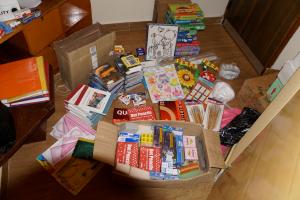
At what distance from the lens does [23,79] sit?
146cm

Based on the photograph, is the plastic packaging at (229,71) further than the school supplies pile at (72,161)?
Yes

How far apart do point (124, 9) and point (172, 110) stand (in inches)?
46.5

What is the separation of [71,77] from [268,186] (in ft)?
4.91

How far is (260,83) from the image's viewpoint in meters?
1.89

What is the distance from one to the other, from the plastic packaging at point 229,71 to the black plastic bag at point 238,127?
505 millimetres

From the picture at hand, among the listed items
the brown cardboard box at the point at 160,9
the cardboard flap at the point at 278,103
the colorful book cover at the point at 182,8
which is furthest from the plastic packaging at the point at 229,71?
the cardboard flap at the point at 278,103

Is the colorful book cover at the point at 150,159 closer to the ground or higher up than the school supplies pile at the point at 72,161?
higher up

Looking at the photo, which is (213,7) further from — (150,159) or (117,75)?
(150,159)

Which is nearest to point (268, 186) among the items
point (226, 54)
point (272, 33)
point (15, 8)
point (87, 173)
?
point (87, 173)

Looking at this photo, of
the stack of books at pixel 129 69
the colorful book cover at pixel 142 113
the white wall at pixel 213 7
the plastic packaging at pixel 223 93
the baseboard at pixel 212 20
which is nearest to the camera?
the colorful book cover at pixel 142 113

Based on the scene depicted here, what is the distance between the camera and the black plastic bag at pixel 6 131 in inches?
48.7

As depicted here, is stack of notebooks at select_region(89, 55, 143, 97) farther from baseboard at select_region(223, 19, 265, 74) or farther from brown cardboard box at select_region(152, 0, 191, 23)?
baseboard at select_region(223, 19, 265, 74)

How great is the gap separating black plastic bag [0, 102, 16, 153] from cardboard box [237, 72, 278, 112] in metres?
1.57

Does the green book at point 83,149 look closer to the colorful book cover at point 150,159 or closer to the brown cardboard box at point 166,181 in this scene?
the brown cardboard box at point 166,181
